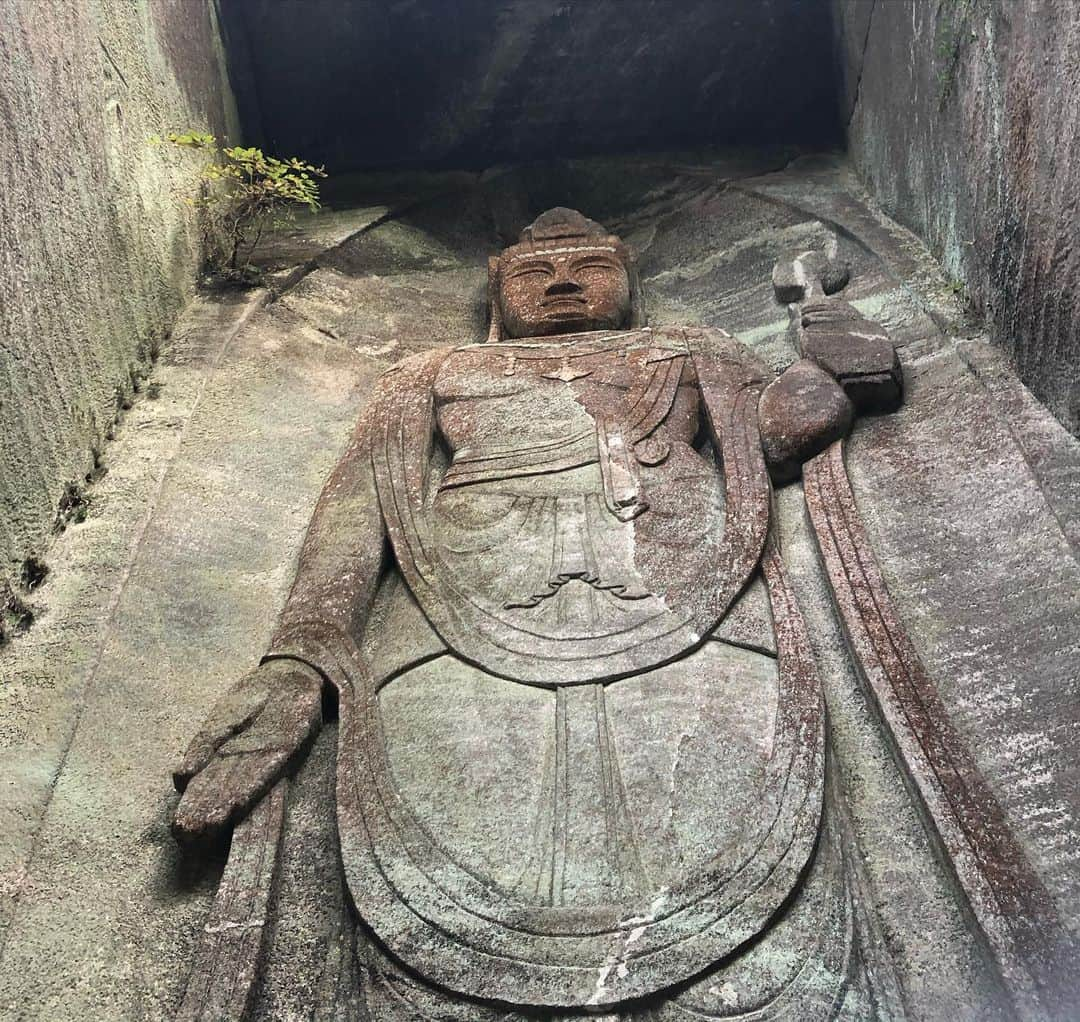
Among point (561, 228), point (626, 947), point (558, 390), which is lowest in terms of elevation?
point (626, 947)

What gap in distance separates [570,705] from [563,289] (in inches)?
103

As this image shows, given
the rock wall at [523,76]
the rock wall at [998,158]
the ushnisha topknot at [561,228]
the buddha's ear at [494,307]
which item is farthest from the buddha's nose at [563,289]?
the rock wall at [523,76]

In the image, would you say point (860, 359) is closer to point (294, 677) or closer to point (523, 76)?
point (294, 677)

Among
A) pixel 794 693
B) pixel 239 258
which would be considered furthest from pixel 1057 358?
pixel 239 258

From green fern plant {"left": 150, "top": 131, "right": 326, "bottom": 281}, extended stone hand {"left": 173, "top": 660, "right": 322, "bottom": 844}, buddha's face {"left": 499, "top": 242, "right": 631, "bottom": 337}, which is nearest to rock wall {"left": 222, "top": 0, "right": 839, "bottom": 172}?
green fern plant {"left": 150, "top": 131, "right": 326, "bottom": 281}

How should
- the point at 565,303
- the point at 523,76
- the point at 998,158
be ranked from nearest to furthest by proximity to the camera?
the point at 998,158, the point at 565,303, the point at 523,76

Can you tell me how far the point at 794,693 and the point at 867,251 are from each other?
2.96 m

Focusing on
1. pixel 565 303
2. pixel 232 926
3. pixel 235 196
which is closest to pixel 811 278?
pixel 565 303

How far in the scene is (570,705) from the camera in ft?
→ 9.29

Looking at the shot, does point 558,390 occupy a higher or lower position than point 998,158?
lower

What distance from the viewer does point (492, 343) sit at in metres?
4.68

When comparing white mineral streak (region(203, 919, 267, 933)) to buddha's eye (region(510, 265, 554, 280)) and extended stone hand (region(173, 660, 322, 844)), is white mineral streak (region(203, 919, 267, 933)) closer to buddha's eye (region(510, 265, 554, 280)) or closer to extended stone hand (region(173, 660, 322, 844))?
extended stone hand (region(173, 660, 322, 844))

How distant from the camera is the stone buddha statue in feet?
7.54

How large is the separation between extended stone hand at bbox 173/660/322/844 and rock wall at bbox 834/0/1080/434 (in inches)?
92.5
